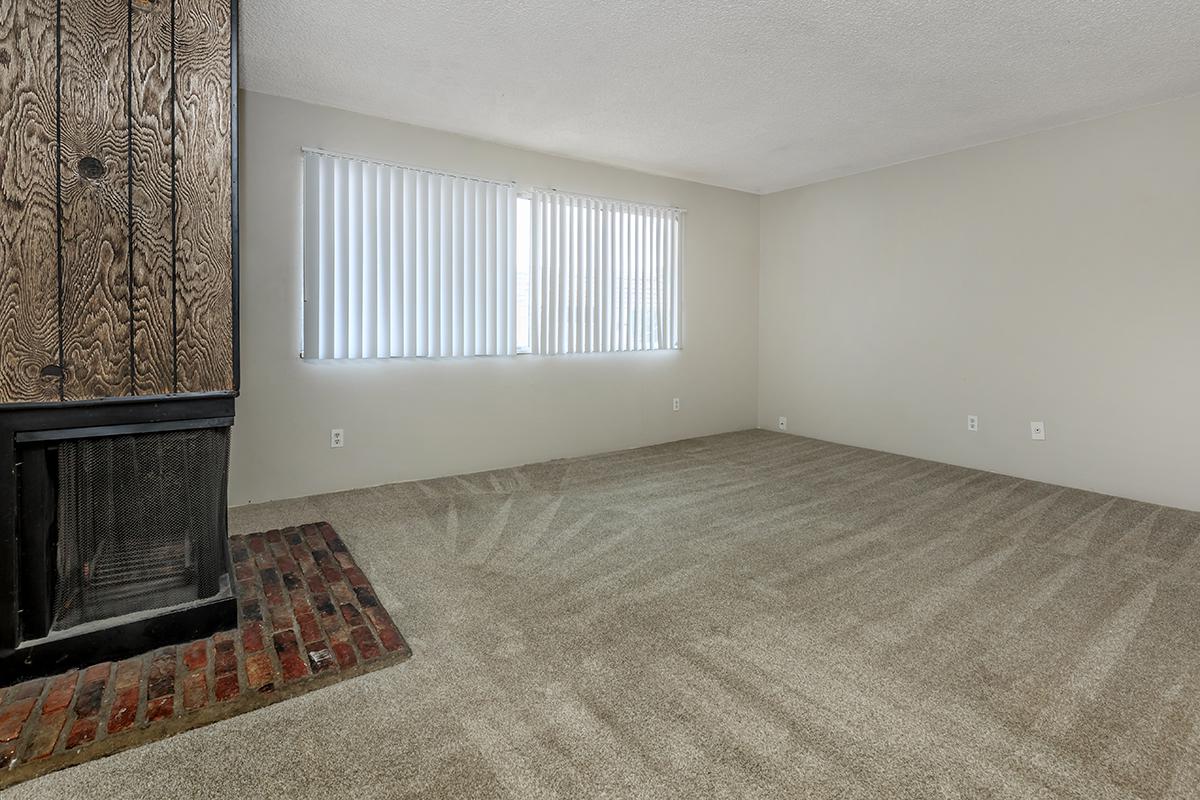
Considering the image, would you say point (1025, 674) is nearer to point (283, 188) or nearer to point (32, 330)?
point (32, 330)

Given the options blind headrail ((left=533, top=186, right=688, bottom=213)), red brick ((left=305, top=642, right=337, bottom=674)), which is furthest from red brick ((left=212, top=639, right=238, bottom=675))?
blind headrail ((left=533, top=186, right=688, bottom=213))

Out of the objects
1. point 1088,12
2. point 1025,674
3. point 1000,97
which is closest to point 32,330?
A: point 1025,674

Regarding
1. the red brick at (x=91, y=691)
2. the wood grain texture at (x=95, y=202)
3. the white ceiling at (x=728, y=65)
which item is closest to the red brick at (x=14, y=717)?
the red brick at (x=91, y=691)

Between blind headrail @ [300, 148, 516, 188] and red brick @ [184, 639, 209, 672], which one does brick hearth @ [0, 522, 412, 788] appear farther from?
blind headrail @ [300, 148, 516, 188]

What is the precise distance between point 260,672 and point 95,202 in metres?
1.53

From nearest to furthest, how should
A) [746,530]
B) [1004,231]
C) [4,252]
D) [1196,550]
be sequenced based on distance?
[4,252]
[1196,550]
[746,530]
[1004,231]

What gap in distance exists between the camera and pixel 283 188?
3.42 metres

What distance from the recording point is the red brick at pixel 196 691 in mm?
1675

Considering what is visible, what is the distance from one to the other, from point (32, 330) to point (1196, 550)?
480cm

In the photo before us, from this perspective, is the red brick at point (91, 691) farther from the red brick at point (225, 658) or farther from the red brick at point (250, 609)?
the red brick at point (250, 609)

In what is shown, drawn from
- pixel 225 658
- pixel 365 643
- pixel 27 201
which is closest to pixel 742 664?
pixel 365 643

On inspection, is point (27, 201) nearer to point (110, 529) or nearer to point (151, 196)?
point (151, 196)

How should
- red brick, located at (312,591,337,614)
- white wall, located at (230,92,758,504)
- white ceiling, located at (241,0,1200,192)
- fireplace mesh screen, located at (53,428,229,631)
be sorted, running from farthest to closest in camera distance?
white wall, located at (230,92,758,504) < white ceiling, located at (241,0,1200,192) < red brick, located at (312,591,337,614) < fireplace mesh screen, located at (53,428,229,631)

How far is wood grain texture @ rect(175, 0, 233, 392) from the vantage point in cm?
192
